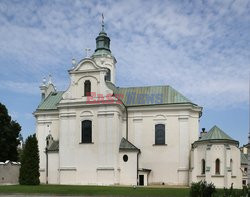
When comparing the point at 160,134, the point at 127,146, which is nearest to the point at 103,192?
the point at 127,146

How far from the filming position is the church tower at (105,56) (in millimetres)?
57188

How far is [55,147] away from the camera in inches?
2023

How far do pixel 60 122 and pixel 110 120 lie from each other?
22.7 ft

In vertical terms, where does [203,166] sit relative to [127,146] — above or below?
below

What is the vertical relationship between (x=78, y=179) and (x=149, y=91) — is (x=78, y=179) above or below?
below

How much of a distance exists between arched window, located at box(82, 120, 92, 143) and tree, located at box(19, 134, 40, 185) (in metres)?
6.89

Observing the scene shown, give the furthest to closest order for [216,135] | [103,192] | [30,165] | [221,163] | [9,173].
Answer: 1. [9,173]
2. [216,135]
3. [221,163]
4. [30,165]
5. [103,192]

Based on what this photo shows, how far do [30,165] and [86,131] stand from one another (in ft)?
29.0

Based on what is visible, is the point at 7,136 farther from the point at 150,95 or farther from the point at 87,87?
the point at 150,95

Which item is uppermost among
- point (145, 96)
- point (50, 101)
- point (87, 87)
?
point (87, 87)

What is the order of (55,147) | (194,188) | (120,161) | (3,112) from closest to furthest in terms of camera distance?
(194,188) → (120,161) → (55,147) → (3,112)

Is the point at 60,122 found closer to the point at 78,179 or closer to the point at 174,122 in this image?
the point at 78,179

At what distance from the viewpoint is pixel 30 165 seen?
1694 inches

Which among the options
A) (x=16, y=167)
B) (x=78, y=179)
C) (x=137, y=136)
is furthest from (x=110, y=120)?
(x=16, y=167)
